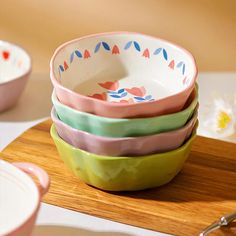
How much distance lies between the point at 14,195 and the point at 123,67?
1.08 feet

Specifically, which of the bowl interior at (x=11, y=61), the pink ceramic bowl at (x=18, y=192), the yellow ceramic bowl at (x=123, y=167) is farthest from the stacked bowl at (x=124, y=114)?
the bowl interior at (x=11, y=61)

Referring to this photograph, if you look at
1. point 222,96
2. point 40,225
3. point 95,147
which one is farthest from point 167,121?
point 222,96

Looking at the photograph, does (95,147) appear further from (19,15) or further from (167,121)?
(19,15)

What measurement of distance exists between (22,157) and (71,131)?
5.4 inches

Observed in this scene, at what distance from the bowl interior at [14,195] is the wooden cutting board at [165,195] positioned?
13 cm

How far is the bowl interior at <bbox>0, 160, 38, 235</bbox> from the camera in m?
0.73

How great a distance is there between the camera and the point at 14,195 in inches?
30.1

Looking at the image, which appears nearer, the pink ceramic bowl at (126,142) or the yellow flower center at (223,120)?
the pink ceramic bowl at (126,142)

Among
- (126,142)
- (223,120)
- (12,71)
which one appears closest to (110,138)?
(126,142)

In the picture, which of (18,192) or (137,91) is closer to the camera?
(18,192)

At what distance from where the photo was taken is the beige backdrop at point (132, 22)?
4.19ft

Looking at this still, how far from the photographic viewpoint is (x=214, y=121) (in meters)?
1.11

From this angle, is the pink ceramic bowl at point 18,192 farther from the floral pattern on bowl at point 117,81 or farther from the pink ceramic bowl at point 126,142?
the floral pattern on bowl at point 117,81

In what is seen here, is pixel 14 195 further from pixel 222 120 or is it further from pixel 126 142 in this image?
pixel 222 120
